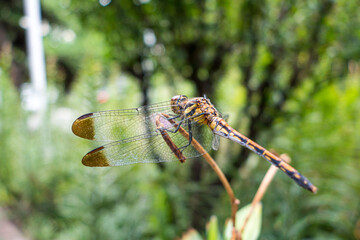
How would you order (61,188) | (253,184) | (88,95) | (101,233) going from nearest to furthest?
(88,95) < (101,233) < (253,184) < (61,188)

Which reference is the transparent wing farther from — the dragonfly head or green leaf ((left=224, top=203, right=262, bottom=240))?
green leaf ((left=224, top=203, right=262, bottom=240))

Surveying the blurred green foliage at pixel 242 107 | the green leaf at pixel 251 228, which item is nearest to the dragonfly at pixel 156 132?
the green leaf at pixel 251 228

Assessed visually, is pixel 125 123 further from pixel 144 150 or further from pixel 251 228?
pixel 251 228

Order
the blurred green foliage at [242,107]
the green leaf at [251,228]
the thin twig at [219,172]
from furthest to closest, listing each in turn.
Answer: the blurred green foliage at [242,107], the green leaf at [251,228], the thin twig at [219,172]

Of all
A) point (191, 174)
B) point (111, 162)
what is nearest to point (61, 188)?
Answer: point (191, 174)

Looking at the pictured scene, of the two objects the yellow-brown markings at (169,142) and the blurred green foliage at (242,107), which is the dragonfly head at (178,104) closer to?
the yellow-brown markings at (169,142)

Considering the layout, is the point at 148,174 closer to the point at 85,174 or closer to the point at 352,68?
the point at 85,174

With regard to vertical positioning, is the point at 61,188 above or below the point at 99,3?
below
